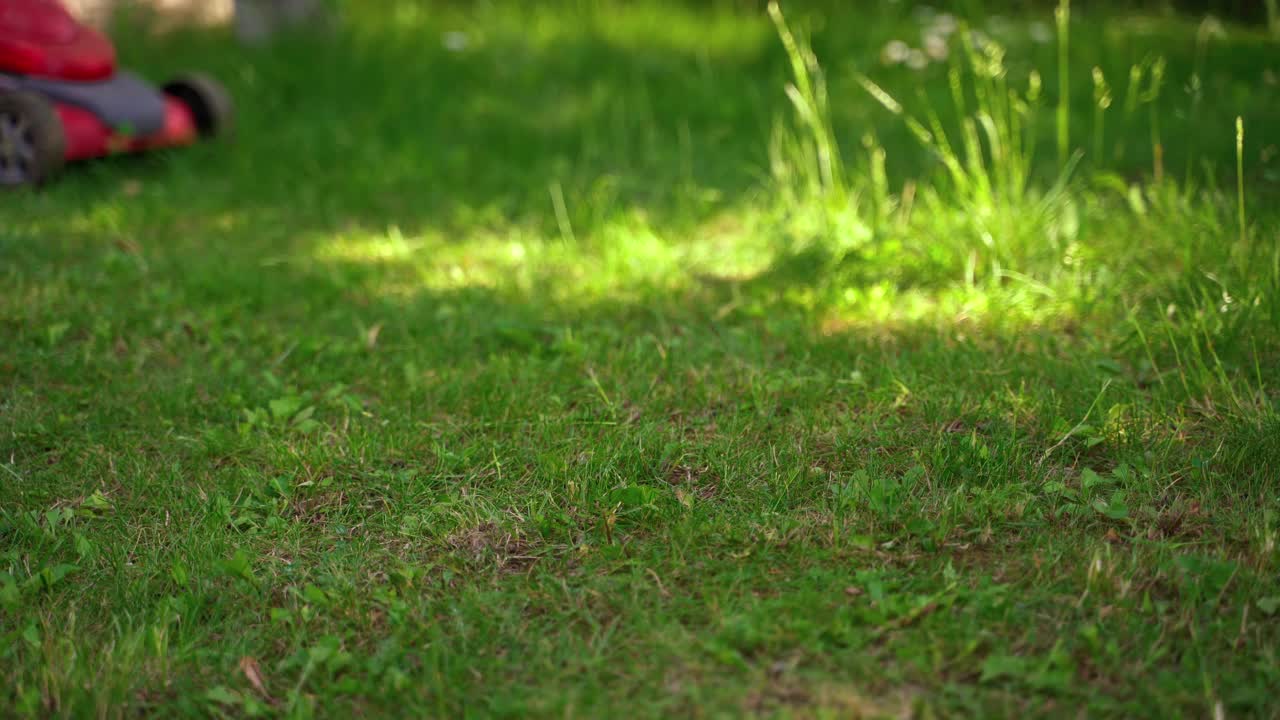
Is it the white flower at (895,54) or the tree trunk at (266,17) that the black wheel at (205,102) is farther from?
the white flower at (895,54)

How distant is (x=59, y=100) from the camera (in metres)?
4.61

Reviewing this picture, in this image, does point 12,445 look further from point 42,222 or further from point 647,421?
point 42,222

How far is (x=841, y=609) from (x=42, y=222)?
3678 mm

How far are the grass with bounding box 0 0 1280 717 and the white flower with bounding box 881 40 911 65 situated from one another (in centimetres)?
107

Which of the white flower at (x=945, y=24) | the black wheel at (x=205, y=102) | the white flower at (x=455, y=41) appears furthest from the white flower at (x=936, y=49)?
the black wheel at (x=205, y=102)

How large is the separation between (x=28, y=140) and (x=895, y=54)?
4.26m

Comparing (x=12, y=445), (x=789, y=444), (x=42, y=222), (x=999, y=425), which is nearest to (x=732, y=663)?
(x=789, y=444)

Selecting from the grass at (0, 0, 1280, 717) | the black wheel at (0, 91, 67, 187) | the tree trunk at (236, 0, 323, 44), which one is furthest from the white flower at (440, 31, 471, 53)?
the black wheel at (0, 91, 67, 187)

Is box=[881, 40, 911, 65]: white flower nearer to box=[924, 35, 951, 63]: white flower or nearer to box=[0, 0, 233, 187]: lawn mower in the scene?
box=[924, 35, 951, 63]: white flower

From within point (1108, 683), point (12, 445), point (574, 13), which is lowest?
point (1108, 683)

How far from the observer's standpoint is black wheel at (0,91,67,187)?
434cm

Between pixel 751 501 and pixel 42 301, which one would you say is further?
pixel 42 301

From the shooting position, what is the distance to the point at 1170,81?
5422 millimetres

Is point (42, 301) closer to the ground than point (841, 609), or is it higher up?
higher up
